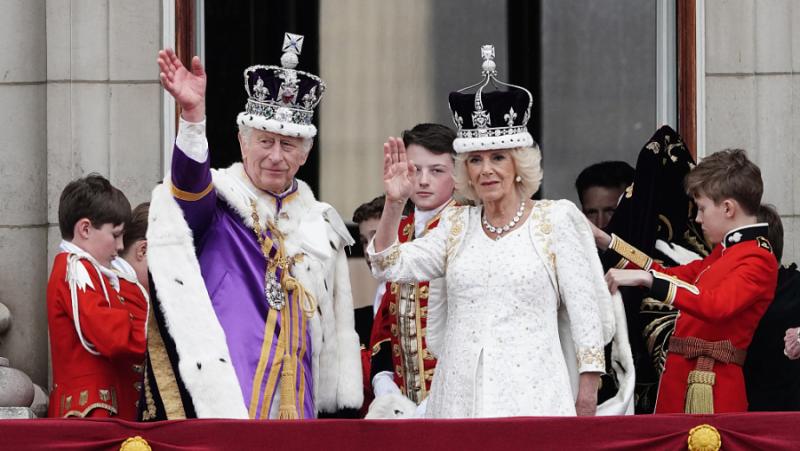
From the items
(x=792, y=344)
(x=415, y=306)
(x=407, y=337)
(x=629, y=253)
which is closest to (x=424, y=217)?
(x=415, y=306)

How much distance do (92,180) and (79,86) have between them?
1210 millimetres

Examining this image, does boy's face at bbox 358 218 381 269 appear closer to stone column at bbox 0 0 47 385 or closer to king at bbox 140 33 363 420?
king at bbox 140 33 363 420

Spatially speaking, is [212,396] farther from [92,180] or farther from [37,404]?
[37,404]

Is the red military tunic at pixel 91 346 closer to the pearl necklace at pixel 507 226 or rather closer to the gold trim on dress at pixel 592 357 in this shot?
the pearl necklace at pixel 507 226

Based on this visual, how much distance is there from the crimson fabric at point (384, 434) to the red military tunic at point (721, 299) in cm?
82

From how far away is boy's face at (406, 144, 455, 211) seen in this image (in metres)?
6.22

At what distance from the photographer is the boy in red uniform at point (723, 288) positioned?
580 cm

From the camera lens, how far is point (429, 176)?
6230 mm

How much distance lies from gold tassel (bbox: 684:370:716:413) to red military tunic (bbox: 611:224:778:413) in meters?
0.02

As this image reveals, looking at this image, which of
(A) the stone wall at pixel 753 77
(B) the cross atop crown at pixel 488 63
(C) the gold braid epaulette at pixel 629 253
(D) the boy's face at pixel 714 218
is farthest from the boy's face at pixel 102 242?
(A) the stone wall at pixel 753 77

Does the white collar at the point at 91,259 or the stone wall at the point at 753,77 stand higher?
the stone wall at the point at 753,77

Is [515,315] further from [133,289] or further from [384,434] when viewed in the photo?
[133,289]

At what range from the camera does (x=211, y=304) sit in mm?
5418

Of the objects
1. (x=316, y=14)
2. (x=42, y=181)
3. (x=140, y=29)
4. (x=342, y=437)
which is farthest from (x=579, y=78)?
(x=342, y=437)
